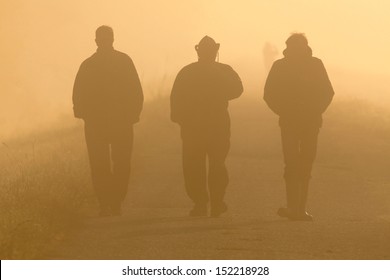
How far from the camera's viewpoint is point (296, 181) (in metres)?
13.6

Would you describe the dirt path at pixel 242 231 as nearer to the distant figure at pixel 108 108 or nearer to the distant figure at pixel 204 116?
the distant figure at pixel 204 116

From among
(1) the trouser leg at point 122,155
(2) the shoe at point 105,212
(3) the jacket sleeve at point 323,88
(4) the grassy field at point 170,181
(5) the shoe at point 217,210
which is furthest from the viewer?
(1) the trouser leg at point 122,155

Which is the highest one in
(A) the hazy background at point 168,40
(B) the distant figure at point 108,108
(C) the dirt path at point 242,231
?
(A) the hazy background at point 168,40

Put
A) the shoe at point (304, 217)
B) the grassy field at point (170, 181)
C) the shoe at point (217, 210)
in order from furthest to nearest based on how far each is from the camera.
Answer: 1. the shoe at point (217, 210)
2. the shoe at point (304, 217)
3. the grassy field at point (170, 181)

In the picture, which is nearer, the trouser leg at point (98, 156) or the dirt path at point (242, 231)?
the dirt path at point (242, 231)

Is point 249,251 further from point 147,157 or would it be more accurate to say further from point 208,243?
point 147,157

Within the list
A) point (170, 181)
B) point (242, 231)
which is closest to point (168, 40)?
point (170, 181)

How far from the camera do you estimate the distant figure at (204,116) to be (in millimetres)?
13562

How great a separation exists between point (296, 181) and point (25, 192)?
2.98 m

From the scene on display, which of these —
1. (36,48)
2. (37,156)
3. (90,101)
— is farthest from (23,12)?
(90,101)

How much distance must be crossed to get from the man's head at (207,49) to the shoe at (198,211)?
1.61 meters

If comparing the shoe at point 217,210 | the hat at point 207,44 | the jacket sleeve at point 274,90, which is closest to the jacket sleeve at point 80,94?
the hat at point 207,44

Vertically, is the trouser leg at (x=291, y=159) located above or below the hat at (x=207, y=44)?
below

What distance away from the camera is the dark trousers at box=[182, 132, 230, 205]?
44.7 ft
